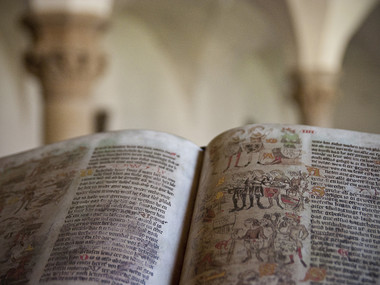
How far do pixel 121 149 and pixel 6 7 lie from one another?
23.5ft

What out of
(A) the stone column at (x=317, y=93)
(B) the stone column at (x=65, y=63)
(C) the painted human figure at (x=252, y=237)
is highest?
(A) the stone column at (x=317, y=93)

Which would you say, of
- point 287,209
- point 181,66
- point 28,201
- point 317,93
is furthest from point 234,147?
point 181,66

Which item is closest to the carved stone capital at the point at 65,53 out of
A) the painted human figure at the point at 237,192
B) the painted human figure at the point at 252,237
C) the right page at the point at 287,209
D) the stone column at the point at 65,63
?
the stone column at the point at 65,63

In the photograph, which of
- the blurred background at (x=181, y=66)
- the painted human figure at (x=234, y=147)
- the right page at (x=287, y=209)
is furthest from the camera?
the blurred background at (x=181, y=66)

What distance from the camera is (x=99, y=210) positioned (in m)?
1.40

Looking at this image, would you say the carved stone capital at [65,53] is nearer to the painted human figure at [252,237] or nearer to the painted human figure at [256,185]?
the painted human figure at [256,185]

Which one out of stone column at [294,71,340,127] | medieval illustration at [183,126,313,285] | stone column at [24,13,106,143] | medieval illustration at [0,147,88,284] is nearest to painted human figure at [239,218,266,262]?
medieval illustration at [183,126,313,285]

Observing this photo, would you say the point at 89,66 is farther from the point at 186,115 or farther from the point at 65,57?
the point at 186,115

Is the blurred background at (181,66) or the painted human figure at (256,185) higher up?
the blurred background at (181,66)

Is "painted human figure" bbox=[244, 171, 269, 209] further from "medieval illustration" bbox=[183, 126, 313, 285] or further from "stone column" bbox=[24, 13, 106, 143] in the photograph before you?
"stone column" bbox=[24, 13, 106, 143]

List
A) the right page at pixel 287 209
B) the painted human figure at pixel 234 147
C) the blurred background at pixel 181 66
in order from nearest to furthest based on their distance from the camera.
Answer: the right page at pixel 287 209 < the painted human figure at pixel 234 147 < the blurred background at pixel 181 66

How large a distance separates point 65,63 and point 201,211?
157 inches

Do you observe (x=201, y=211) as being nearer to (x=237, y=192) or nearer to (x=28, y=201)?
(x=237, y=192)

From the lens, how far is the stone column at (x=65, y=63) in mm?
5074
